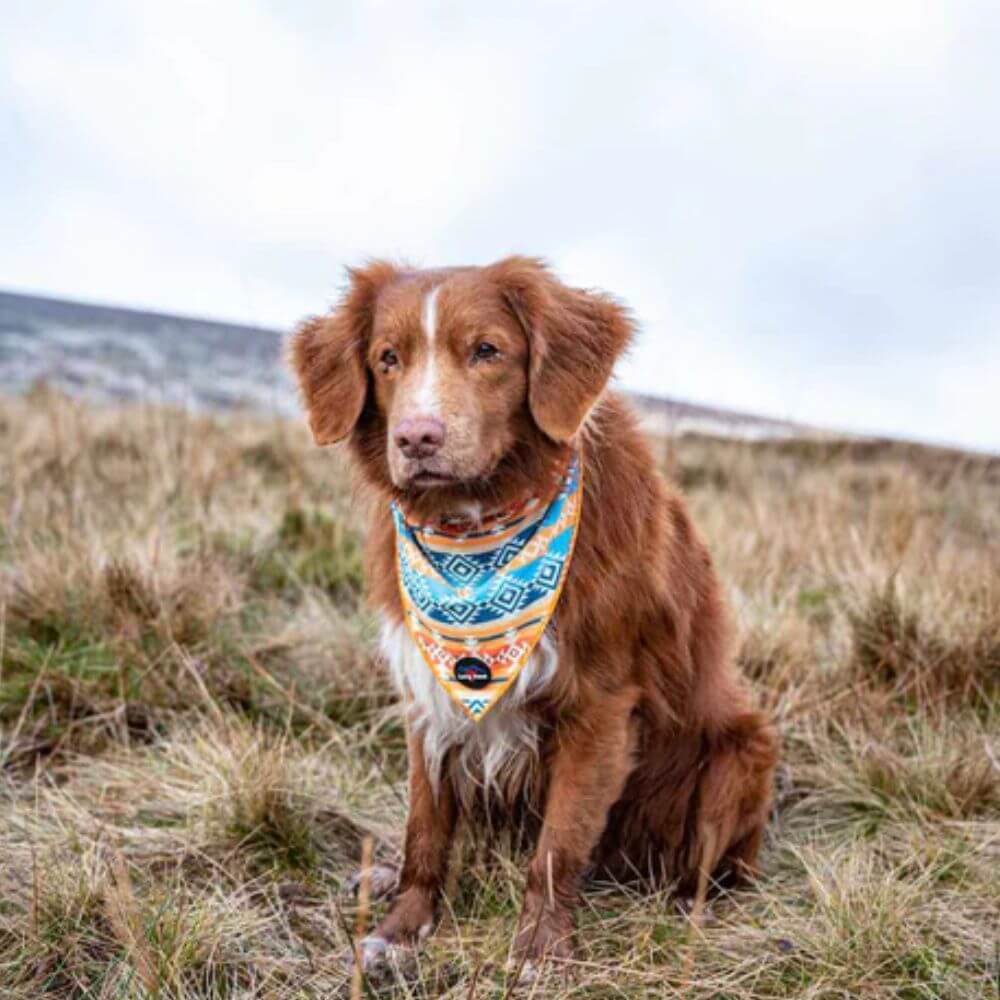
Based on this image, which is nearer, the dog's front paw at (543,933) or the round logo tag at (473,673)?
the dog's front paw at (543,933)

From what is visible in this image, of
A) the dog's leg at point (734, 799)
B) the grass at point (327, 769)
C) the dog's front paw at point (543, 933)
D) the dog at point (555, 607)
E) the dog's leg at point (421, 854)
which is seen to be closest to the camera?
the grass at point (327, 769)

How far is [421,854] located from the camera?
271 cm

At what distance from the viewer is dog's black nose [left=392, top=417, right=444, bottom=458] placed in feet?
7.66

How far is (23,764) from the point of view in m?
3.29

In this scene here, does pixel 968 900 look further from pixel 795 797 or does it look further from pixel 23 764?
pixel 23 764

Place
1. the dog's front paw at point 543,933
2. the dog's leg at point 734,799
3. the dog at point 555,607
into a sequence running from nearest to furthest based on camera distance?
the dog's front paw at point 543,933 < the dog at point 555,607 < the dog's leg at point 734,799

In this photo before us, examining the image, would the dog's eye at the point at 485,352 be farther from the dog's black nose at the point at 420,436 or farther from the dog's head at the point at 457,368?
the dog's black nose at the point at 420,436

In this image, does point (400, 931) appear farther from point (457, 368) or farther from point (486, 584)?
point (457, 368)

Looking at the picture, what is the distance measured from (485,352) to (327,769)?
1510 mm

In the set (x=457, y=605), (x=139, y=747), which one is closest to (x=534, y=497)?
(x=457, y=605)

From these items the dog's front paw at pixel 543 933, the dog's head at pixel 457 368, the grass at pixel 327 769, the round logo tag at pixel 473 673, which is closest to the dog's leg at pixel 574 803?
the dog's front paw at pixel 543 933

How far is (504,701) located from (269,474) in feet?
18.5

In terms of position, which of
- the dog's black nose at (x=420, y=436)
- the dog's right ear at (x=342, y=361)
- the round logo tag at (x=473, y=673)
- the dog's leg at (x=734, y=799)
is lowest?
the dog's leg at (x=734, y=799)

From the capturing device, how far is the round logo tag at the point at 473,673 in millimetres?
2574
